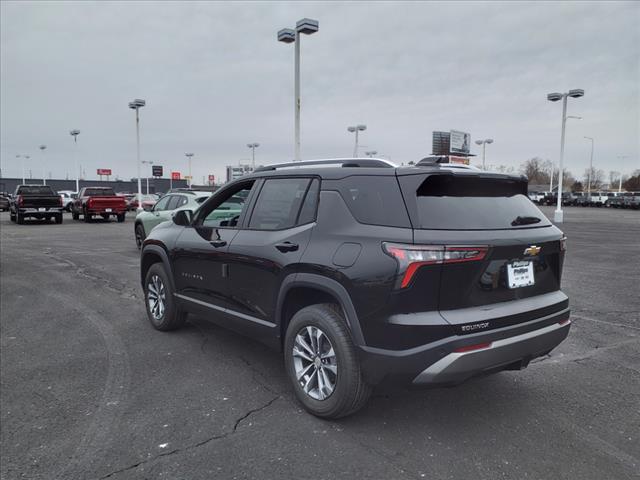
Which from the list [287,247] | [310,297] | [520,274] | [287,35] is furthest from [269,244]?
[287,35]

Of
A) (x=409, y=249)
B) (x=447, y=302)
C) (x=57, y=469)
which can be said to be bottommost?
(x=57, y=469)

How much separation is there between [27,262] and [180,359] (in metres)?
8.46

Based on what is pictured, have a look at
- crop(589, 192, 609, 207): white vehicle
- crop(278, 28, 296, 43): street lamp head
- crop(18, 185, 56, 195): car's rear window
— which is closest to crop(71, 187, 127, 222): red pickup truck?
crop(18, 185, 56, 195): car's rear window

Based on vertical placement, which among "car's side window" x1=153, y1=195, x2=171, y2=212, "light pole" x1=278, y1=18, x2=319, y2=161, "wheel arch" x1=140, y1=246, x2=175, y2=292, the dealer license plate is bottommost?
"wheel arch" x1=140, y1=246, x2=175, y2=292

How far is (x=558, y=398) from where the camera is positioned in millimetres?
3855

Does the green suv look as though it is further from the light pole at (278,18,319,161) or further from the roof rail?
the roof rail

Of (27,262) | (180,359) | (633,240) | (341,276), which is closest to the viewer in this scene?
(341,276)

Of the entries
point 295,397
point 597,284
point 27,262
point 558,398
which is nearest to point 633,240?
point 597,284

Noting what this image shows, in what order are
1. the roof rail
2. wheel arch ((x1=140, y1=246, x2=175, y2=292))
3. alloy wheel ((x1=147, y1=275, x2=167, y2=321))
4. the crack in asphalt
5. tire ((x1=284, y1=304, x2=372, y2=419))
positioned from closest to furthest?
the crack in asphalt < tire ((x1=284, y1=304, x2=372, y2=419)) < the roof rail < wheel arch ((x1=140, y1=246, x2=175, y2=292)) < alloy wheel ((x1=147, y1=275, x2=167, y2=321))

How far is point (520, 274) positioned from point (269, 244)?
6.11 feet

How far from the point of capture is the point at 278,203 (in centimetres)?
409

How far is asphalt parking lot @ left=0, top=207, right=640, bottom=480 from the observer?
9.70ft

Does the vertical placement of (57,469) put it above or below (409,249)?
below

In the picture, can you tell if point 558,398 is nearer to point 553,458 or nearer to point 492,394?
point 492,394
